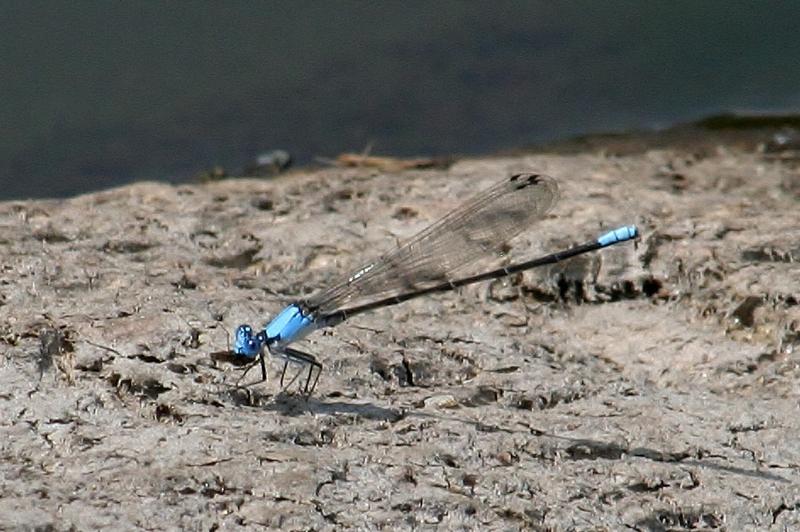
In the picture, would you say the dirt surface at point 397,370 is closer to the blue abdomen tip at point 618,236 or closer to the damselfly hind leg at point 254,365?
the damselfly hind leg at point 254,365

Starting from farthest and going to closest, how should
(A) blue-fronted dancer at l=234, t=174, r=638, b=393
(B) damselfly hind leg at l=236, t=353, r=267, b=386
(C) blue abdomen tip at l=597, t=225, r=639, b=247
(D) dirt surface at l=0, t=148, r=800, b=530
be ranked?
(C) blue abdomen tip at l=597, t=225, r=639, b=247, (A) blue-fronted dancer at l=234, t=174, r=638, b=393, (B) damselfly hind leg at l=236, t=353, r=267, b=386, (D) dirt surface at l=0, t=148, r=800, b=530

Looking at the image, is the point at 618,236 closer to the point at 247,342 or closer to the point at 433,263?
the point at 433,263

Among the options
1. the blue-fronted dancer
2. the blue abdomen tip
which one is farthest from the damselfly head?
the blue abdomen tip

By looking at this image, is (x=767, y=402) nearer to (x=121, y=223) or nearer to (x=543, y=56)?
(x=121, y=223)

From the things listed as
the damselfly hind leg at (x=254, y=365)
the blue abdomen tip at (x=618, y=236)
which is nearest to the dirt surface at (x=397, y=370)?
the damselfly hind leg at (x=254, y=365)

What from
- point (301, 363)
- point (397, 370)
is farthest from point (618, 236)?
point (301, 363)

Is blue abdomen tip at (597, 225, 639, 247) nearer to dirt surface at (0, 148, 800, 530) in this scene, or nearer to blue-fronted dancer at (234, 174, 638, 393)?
blue-fronted dancer at (234, 174, 638, 393)
